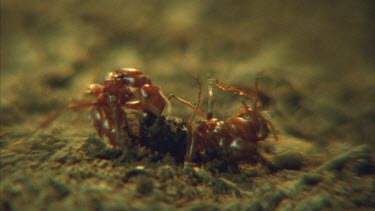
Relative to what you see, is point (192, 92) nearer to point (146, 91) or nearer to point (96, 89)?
point (146, 91)

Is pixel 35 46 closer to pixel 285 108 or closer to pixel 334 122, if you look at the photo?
pixel 285 108

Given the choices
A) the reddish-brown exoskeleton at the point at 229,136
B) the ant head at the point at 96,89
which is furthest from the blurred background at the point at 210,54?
the ant head at the point at 96,89

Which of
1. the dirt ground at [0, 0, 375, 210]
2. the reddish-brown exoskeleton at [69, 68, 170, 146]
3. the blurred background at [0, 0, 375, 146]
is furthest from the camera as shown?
the blurred background at [0, 0, 375, 146]

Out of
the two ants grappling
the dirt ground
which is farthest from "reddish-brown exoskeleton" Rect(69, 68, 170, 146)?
the dirt ground

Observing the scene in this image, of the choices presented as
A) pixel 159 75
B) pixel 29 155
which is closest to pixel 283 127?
pixel 159 75

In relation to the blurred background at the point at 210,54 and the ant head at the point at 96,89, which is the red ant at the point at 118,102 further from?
the blurred background at the point at 210,54

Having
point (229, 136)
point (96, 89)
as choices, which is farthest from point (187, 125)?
point (96, 89)

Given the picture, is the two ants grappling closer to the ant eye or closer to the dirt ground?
the ant eye

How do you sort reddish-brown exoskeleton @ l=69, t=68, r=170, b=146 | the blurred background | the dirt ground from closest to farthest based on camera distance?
1. the dirt ground
2. reddish-brown exoskeleton @ l=69, t=68, r=170, b=146
3. the blurred background
